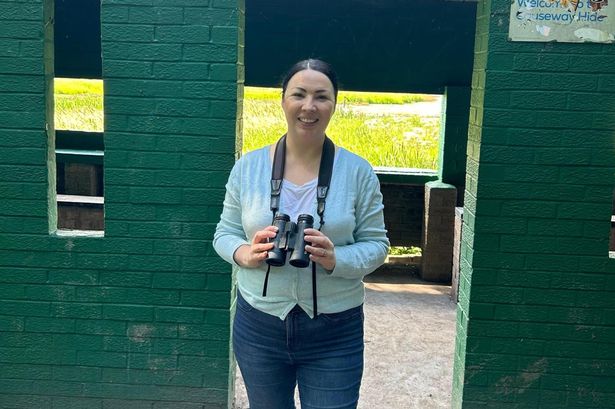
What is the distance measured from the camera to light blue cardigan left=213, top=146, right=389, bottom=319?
2482mm

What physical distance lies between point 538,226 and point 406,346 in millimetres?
2434

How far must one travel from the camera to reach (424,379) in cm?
510

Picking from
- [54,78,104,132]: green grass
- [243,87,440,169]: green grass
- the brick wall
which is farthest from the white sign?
[54,78,104,132]: green grass

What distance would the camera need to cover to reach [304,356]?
100.0 inches

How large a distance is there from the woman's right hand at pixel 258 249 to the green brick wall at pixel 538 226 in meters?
1.69

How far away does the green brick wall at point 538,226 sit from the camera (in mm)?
3641

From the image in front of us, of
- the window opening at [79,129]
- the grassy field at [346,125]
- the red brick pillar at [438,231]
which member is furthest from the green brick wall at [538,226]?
the grassy field at [346,125]

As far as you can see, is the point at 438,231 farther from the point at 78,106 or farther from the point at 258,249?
the point at 78,106

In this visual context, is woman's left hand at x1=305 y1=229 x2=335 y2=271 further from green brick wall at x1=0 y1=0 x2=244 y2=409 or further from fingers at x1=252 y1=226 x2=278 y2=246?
green brick wall at x1=0 y1=0 x2=244 y2=409

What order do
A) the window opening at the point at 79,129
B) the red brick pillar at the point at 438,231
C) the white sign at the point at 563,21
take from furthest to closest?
the red brick pillar at the point at 438,231
the window opening at the point at 79,129
the white sign at the point at 563,21

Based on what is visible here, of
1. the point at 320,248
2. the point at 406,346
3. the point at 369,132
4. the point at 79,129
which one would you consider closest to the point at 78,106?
the point at 79,129

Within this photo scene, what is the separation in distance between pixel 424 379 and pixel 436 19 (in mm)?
4179

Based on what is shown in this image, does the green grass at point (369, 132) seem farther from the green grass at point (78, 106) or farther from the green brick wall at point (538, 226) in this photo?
the green brick wall at point (538, 226)

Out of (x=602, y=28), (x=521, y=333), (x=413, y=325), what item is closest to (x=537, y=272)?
(x=521, y=333)
